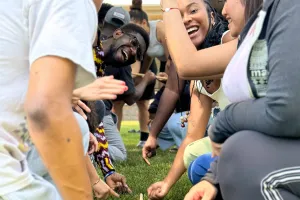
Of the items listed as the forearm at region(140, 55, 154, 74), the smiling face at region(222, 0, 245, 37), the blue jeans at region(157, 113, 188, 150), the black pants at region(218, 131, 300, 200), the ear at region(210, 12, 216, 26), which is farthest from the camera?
the forearm at region(140, 55, 154, 74)

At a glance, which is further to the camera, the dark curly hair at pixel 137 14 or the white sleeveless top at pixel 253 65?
the dark curly hair at pixel 137 14

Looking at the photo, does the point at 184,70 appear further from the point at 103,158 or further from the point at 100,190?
the point at 103,158

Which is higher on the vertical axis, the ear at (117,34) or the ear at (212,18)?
the ear at (212,18)

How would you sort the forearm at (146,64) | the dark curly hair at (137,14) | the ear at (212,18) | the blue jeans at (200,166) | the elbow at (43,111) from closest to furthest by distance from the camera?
the elbow at (43,111) → the blue jeans at (200,166) → the ear at (212,18) → the dark curly hair at (137,14) → the forearm at (146,64)

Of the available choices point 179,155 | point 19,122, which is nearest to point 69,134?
point 19,122

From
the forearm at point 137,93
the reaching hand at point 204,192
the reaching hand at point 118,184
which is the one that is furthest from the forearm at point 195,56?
the forearm at point 137,93

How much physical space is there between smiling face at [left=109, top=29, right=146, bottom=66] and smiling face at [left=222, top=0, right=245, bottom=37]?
1772mm

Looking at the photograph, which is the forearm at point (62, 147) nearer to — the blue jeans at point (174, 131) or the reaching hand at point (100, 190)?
the reaching hand at point (100, 190)

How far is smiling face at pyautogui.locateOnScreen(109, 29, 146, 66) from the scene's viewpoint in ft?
12.9

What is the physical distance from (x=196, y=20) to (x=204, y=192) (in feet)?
4.15

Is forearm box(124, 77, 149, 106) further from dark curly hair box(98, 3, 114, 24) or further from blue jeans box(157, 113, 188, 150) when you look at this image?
dark curly hair box(98, 3, 114, 24)

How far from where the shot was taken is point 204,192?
1731mm

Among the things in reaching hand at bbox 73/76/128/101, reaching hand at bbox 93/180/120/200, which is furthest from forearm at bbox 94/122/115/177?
reaching hand at bbox 73/76/128/101

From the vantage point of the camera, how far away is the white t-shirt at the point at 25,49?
51.6 inches
